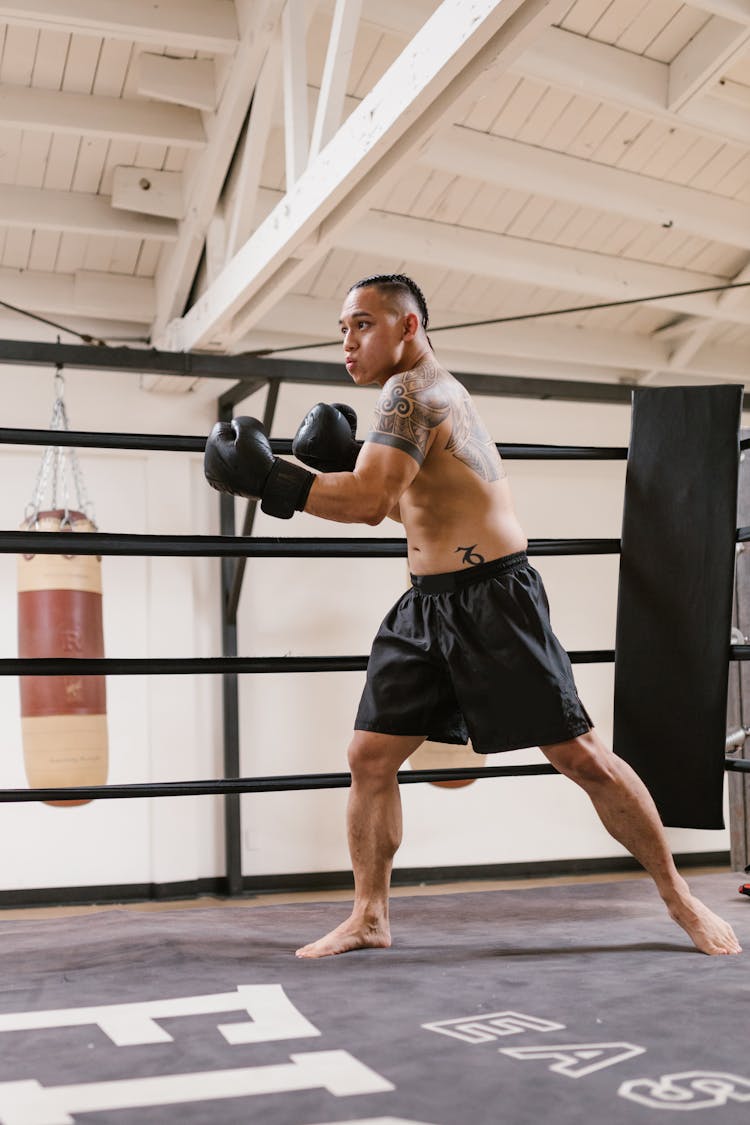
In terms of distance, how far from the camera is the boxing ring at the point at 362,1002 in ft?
3.71

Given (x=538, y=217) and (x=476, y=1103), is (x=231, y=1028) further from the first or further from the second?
(x=538, y=217)

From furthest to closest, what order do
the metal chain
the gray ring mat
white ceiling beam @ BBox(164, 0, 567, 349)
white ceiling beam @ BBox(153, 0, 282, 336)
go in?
1. the metal chain
2. white ceiling beam @ BBox(153, 0, 282, 336)
3. white ceiling beam @ BBox(164, 0, 567, 349)
4. the gray ring mat

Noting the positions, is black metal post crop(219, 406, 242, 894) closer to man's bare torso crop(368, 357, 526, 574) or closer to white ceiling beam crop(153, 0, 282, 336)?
white ceiling beam crop(153, 0, 282, 336)

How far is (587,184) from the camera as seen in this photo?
15.9 feet

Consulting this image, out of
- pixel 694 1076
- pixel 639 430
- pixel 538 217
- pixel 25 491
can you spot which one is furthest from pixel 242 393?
pixel 694 1076

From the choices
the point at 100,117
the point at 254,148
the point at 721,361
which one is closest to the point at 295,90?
the point at 254,148

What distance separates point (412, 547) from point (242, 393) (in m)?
4.06

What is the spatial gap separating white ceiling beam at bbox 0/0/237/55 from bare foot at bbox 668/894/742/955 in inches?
133

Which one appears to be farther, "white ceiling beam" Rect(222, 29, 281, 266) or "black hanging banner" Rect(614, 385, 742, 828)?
"white ceiling beam" Rect(222, 29, 281, 266)

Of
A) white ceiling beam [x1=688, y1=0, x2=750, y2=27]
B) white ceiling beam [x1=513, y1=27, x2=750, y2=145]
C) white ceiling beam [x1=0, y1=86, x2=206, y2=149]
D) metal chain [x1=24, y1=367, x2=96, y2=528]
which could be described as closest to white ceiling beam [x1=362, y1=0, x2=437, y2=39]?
white ceiling beam [x1=513, y1=27, x2=750, y2=145]

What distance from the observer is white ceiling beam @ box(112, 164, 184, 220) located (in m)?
4.94

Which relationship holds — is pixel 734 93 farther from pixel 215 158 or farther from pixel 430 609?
pixel 430 609

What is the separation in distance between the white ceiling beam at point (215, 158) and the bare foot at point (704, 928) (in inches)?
128

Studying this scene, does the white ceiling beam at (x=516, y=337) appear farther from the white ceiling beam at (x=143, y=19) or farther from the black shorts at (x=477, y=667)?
the black shorts at (x=477, y=667)
